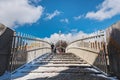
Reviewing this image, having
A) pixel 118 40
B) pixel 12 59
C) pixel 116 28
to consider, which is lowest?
pixel 12 59

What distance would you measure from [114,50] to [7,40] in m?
4.04

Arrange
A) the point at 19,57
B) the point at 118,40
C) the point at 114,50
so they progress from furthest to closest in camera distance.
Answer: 1. the point at 19,57
2. the point at 114,50
3. the point at 118,40

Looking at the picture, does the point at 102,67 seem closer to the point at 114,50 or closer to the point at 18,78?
the point at 114,50

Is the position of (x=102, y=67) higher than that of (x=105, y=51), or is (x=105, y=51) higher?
(x=105, y=51)

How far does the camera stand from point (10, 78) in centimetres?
532

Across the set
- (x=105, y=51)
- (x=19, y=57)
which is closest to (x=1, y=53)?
(x=19, y=57)

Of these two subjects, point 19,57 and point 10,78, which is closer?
point 10,78

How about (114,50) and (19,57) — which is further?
(19,57)

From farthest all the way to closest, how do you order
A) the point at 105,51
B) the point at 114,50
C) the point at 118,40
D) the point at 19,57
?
1. the point at 19,57
2. the point at 105,51
3. the point at 114,50
4. the point at 118,40

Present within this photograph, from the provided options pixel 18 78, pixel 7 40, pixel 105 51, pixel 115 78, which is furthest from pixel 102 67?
pixel 7 40

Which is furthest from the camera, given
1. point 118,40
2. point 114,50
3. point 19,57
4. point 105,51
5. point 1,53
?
point 19,57

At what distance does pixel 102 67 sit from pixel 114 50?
4.10ft

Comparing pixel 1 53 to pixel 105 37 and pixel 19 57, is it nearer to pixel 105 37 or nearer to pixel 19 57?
pixel 19 57

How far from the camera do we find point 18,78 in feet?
17.4
